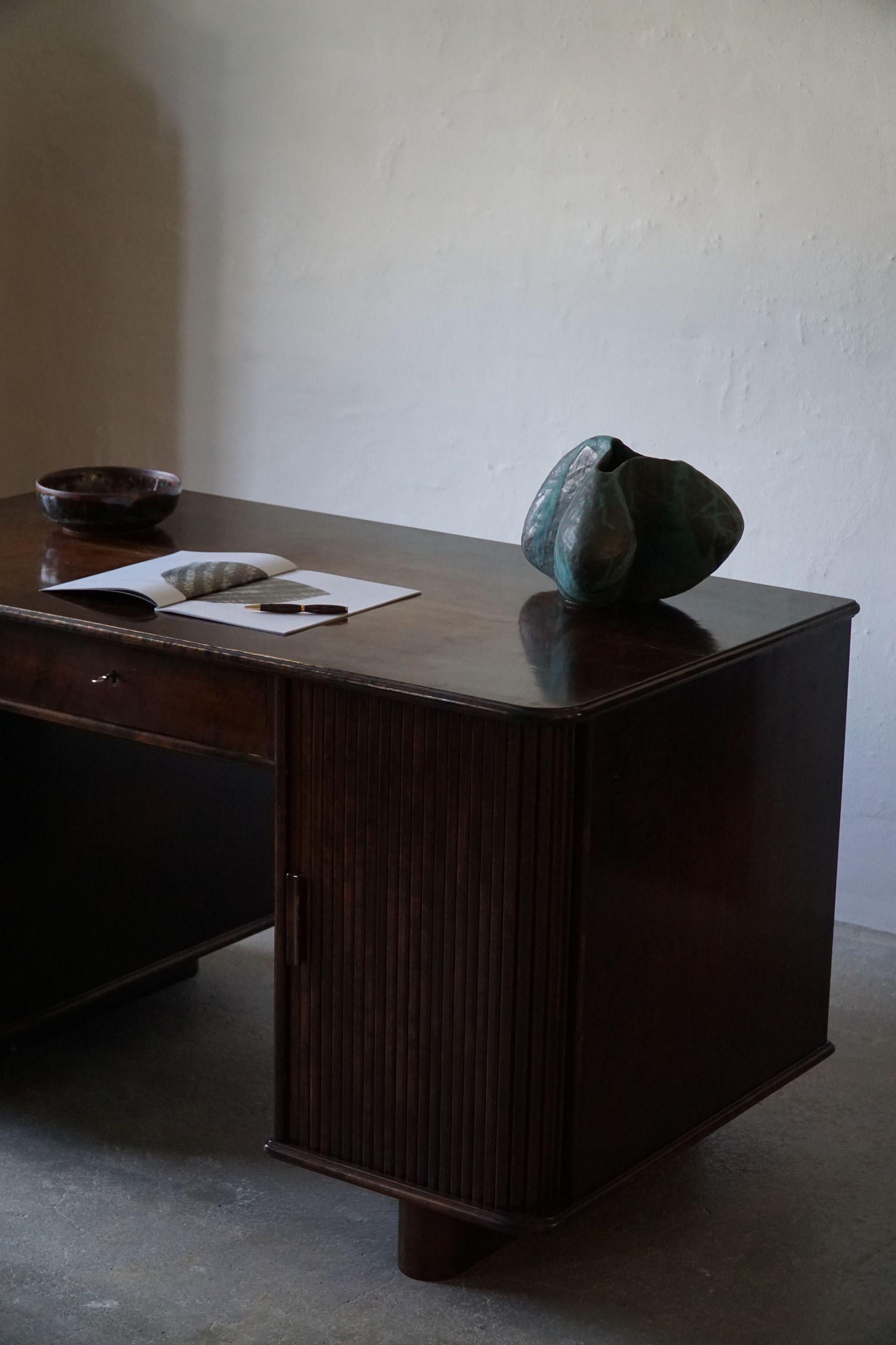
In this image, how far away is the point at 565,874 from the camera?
171cm

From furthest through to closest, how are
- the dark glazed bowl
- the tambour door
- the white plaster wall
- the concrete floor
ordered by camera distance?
the white plaster wall → the dark glazed bowl → the concrete floor → the tambour door

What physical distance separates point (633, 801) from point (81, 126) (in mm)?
2650

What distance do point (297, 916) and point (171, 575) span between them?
514mm

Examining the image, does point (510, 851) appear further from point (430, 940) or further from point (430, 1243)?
point (430, 1243)

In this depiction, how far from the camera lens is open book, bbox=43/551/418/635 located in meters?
1.96

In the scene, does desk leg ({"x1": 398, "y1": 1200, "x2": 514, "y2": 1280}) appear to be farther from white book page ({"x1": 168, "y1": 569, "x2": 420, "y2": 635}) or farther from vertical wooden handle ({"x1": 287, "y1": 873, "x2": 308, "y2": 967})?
white book page ({"x1": 168, "y1": 569, "x2": 420, "y2": 635})

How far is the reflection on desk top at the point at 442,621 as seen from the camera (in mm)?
1740

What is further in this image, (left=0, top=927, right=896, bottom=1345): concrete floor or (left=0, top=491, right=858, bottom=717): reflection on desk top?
(left=0, top=927, right=896, bottom=1345): concrete floor

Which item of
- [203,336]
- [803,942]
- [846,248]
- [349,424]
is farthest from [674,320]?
[803,942]

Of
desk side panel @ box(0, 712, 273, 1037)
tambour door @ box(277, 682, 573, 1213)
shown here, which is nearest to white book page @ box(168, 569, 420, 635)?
tambour door @ box(277, 682, 573, 1213)

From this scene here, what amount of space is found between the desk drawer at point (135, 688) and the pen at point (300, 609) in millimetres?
149

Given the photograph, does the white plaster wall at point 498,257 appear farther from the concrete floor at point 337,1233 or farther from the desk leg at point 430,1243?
the desk leg at point 430,1243

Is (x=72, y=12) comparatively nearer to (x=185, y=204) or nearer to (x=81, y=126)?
(x=81, y=126)

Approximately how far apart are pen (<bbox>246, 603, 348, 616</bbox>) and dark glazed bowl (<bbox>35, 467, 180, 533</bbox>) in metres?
0.46
